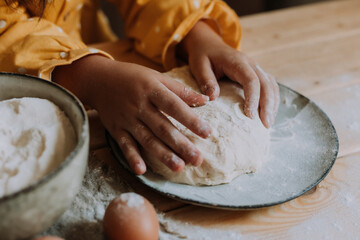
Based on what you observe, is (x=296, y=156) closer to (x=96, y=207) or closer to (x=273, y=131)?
(x=273, y=131)

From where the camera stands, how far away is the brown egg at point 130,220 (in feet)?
1.46

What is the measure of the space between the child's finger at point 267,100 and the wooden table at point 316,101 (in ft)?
0.45

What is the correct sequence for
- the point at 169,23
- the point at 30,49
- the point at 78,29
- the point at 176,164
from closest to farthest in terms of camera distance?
the point at 176,164, the point at 30,49, the point at 169,23, the point at 78,29

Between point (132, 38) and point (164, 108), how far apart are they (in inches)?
17.0

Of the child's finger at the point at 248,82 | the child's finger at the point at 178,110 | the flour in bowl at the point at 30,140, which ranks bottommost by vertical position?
the child's finger at the point at 248,82

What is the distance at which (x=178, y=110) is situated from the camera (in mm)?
561

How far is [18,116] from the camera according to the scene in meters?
0.50

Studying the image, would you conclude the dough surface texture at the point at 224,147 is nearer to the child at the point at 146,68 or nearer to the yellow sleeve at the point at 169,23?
the child at the point at 146,68

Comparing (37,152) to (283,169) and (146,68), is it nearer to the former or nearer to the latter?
(146,68)

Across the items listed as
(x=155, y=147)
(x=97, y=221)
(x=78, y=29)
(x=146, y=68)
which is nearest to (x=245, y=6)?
(x=78, y=29)

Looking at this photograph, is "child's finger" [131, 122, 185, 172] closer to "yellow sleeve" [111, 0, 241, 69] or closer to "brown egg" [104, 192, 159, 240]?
"brown egg" [104, 192, 159, 240]

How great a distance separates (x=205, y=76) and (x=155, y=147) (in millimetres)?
199

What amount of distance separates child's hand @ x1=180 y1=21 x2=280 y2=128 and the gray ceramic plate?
0.05m

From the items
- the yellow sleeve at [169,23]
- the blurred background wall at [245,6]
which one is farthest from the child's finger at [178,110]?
the blurred background wall at [245,6]
